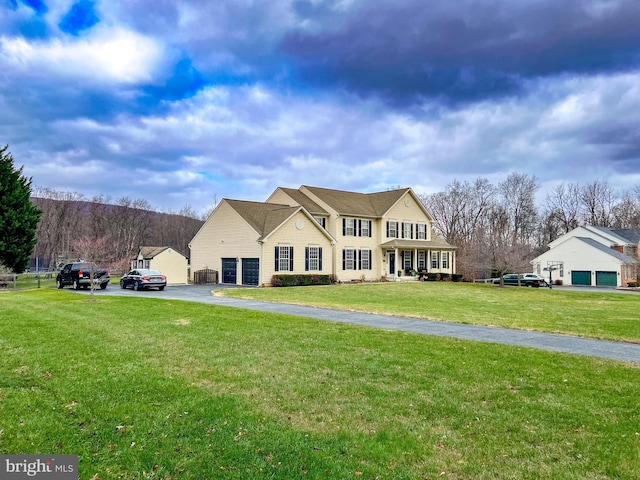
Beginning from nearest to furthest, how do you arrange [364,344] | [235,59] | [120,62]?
[364,344] → [120,62] → [235,59]

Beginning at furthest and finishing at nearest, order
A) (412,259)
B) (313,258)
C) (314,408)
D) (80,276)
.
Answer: (412,259)
(313,258)
(80,276)
(314,408)

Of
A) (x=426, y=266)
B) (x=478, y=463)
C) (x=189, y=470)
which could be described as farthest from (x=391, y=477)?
(x=426, y=266)

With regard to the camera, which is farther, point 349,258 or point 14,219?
point 349,258

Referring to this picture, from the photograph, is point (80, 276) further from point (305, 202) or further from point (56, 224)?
point (56, 224)

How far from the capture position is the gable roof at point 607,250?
1937 inches

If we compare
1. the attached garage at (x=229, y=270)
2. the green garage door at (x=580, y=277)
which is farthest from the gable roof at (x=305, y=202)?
the green garage door at (x=580, y=277)

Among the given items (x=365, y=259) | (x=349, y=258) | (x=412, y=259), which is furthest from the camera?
(x=412, y=259)

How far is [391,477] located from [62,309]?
14080mm

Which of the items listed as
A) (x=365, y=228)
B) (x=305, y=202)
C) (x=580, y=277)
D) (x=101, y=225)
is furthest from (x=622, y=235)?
(x=101, y=225)

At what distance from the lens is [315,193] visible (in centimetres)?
3953

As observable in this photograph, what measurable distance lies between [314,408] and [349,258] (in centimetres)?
3291

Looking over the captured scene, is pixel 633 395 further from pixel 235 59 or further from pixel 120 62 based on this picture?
pixel 120 62

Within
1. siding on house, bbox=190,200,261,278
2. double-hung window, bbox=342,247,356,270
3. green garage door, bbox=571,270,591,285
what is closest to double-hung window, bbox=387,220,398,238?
double-hung window, bbox=342,247,356,270

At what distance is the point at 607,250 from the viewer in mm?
49719
